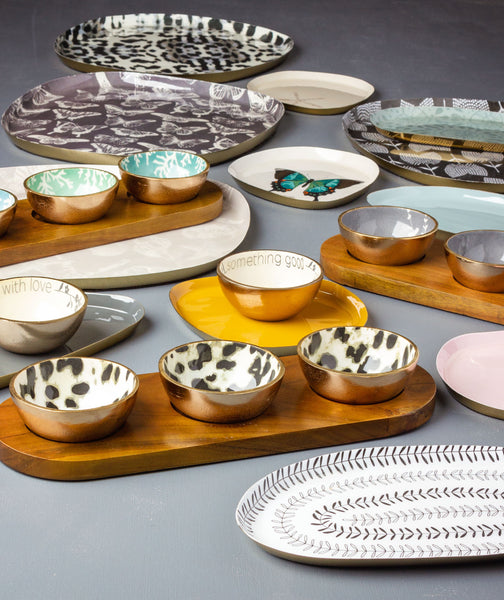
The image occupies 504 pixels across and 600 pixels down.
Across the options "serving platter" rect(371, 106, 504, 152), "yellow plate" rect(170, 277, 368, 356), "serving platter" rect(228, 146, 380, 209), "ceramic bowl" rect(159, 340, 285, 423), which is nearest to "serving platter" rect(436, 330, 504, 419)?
"yellow plate" rect(170, 277, 368, 356)

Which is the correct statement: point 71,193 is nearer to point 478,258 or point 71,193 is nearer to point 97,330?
point 97,330

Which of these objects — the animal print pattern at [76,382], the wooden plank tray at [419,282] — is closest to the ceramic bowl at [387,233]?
the wooden plank tray at [419,282]

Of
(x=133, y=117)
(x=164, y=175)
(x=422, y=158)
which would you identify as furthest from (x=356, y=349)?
(x=133, y=117)

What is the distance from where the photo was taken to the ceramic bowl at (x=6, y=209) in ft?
4.03

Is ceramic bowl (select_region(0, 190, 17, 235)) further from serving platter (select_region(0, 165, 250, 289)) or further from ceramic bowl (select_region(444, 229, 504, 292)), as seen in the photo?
ceramic bowl (select_region(444, 229, 504, 292))

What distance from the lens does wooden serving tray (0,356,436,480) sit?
0.83m

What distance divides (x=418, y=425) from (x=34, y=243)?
0.66m

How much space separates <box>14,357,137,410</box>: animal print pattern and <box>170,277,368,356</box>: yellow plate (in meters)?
0.21

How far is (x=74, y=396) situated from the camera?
897 millimetres

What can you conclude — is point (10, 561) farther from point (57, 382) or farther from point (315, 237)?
point (315, 237)

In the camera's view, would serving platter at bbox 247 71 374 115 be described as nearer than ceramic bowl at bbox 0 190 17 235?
No

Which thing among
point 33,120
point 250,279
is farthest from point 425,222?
point 33,120

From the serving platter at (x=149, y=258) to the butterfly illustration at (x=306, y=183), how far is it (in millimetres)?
147

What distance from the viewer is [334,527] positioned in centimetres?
76
